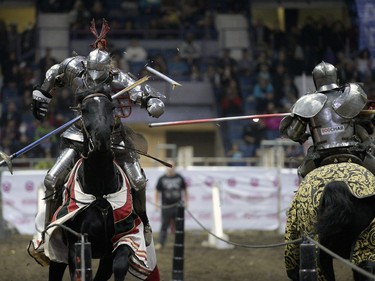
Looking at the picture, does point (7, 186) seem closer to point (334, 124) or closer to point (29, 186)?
point (29, 186)

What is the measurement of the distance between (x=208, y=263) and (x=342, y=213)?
6.89m

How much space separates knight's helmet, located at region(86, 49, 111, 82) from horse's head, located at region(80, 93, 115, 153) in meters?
0.55

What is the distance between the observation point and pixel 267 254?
52.4ft

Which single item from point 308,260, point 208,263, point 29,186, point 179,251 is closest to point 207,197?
point 29,186

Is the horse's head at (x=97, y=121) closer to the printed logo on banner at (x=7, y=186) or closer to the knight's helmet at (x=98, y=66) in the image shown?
the knight's helmet at (x=98, y=66)

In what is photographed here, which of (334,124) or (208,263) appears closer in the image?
(334,124)

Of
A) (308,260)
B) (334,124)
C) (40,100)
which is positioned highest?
(40,100)

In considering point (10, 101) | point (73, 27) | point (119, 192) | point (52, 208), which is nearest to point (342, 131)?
point (119, 192)

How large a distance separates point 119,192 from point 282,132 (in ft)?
5.16

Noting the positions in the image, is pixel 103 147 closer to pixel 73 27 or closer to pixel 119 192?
pixel 119 192

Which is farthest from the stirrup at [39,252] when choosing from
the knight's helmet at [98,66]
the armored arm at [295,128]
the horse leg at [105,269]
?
the armored arm at [295,128]

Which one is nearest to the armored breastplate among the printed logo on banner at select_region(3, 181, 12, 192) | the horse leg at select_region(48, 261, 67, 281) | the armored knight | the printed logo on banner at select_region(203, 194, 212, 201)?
the armored knight

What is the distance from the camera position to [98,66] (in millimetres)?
8898

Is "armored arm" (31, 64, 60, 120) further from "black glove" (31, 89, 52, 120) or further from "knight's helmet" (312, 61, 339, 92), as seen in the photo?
"knight's helmet" (312, 61, 339, 92)
